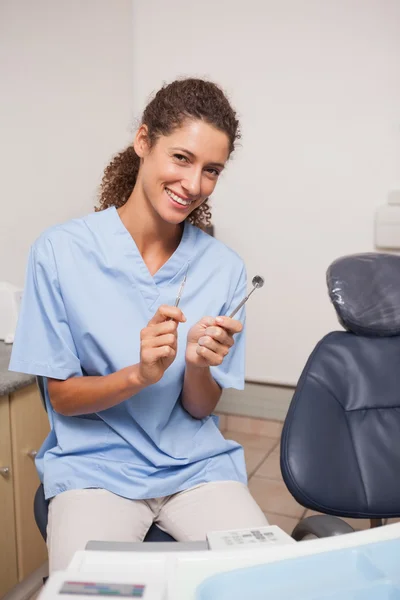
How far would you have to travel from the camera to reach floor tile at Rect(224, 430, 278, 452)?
109 inches

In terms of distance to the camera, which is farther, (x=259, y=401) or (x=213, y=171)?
(x=259, y=401)

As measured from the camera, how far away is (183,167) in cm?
120

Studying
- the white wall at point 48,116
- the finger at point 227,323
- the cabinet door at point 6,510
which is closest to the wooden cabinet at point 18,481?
the cabinet door at point 6,510

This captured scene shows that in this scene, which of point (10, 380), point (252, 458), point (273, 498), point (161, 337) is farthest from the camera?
point (252, 458)

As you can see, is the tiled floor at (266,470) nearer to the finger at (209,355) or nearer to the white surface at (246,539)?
the finger at (209,355)

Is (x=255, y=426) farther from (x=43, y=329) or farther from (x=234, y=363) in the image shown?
(x=43, y=329)

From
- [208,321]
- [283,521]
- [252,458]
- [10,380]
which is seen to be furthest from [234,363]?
[252,458]

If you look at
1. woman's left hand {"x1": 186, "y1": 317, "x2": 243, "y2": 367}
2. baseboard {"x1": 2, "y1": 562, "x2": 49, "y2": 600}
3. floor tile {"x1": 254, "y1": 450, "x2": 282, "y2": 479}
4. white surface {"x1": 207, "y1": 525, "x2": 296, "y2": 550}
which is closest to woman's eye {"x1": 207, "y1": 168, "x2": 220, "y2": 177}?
woman's left hand {"x1": 186, "y1": 317, "x2": 243, "y2": 367}

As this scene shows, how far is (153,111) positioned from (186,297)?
39cm

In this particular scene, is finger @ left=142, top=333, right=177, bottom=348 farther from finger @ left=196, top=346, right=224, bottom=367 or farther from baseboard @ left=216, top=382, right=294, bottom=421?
baseboard @ left=216, top=382, right=294, bottom=421

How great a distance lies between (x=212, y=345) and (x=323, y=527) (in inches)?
14.9

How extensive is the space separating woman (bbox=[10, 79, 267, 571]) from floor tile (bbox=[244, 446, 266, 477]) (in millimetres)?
1344

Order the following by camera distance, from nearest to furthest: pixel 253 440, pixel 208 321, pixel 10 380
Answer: pixel 208 321 < pixel 10 380 < pixel 253 440

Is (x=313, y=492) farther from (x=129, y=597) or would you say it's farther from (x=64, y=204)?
(x=64, y=204)
